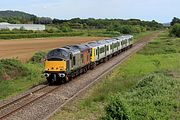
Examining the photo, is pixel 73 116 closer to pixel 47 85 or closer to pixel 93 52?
pixel 47 85

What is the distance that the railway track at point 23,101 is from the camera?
20550 mm

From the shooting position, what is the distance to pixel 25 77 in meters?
34.4

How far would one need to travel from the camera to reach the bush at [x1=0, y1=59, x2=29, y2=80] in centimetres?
3309

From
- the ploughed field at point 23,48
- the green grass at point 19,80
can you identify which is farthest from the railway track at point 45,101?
the ploughed field at point 23,48

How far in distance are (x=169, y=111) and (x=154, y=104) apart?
49.1 inches

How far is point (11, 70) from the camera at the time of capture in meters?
34.8

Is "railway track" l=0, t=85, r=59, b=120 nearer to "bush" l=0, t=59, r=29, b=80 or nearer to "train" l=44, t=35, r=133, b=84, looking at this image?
"train" l=44, t=35, r=133, b=84

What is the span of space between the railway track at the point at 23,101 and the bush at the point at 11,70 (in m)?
5.70

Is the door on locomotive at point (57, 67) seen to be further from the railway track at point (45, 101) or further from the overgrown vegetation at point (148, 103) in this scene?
the overgrown vegetation at point (148, 103)

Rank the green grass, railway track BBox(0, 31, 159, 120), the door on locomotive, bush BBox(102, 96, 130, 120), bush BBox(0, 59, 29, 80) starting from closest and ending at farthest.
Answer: bush BBox(102, 96, 130, 120) < railway track BBox(0, 31, 159, 120) < the green grass < the door on locomotive < bush BBox(0, 59, 29, 80)

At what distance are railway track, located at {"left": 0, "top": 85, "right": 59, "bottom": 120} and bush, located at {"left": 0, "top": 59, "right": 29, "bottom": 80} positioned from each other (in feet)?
18.7

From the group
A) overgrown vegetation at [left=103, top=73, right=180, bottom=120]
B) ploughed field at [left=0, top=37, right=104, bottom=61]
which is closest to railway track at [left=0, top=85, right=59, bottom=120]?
overgrown vegetation at [left=103, top=73, right=180, bottom=120]

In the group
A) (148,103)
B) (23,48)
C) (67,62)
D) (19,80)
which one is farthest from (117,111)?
(23,48)

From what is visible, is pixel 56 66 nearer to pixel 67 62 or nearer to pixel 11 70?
pixel 67 62
